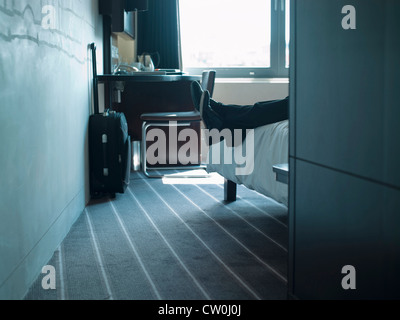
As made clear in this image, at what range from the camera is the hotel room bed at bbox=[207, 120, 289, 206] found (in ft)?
10.3

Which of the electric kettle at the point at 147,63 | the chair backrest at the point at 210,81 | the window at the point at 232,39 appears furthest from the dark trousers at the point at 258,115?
the window at the point at 232,39

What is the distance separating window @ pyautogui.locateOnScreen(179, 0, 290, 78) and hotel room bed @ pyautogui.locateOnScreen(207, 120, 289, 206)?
242 centimetres

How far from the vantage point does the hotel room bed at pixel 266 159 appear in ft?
10.3

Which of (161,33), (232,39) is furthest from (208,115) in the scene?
(232,39)

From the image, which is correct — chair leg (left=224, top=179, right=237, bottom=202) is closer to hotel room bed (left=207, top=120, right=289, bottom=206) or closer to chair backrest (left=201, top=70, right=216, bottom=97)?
hotel room bed (left=207, top=120, right=289, bottom=206)

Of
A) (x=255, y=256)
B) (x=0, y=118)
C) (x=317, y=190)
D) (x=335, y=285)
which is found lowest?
(x=255, y=256)

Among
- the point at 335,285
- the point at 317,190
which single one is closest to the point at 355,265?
the point at 335,285

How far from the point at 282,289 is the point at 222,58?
4.13 m

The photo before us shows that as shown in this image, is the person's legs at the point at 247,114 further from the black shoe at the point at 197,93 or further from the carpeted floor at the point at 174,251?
the carpeted floor at the point at 174,251

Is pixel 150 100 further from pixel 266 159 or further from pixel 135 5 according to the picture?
pixel 266 159

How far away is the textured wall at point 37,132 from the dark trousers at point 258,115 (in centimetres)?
96

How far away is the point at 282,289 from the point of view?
7.22 feet
